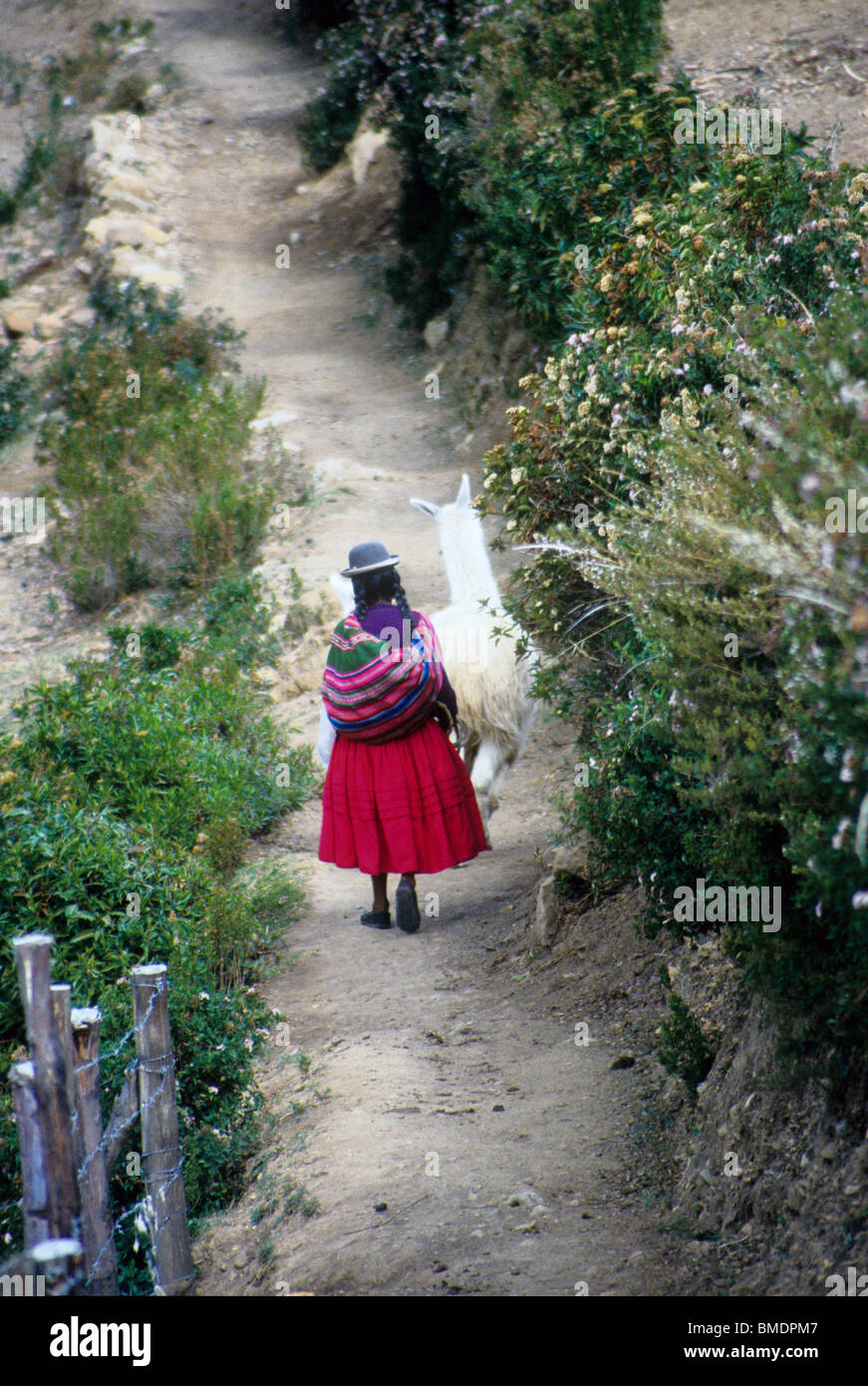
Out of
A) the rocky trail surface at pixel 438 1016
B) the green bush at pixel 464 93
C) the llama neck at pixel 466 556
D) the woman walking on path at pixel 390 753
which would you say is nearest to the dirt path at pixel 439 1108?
the rocky trail surface at pixel 438 1016

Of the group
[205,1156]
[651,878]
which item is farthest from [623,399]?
[205,1156]

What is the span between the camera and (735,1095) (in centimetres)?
350

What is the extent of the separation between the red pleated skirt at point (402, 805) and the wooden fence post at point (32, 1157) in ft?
10.3

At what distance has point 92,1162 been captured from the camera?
3.26 metres

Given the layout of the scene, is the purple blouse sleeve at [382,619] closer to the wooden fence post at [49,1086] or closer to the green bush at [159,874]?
the green bush at [159,874]

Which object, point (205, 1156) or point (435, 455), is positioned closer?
point (205, 1156)

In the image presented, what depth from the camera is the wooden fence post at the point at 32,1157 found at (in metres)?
2.60

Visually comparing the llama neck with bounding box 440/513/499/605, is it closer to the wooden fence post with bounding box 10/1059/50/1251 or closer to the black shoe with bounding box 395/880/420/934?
the black shoe with bounding box 395/880/420/934

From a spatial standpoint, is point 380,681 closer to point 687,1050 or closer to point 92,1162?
point 687,1050

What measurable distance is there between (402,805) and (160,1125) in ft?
7.48

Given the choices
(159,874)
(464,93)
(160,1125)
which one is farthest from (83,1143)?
(464,93)
